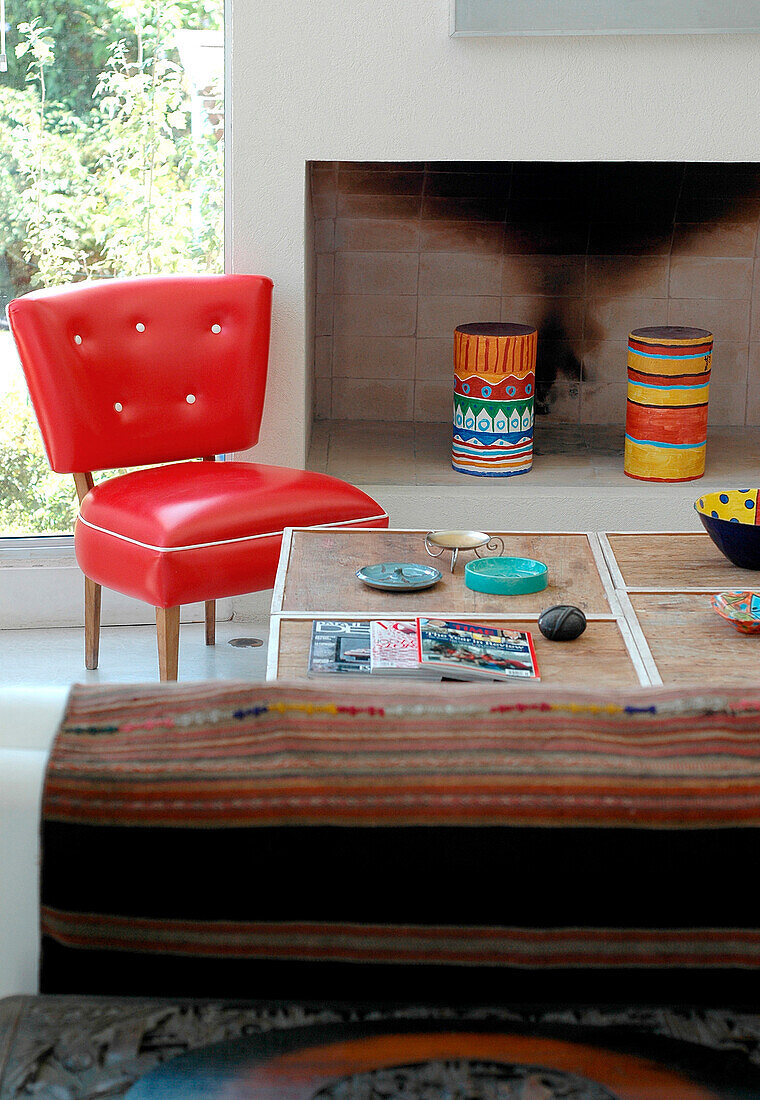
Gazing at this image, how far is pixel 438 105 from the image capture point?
10.2 ft

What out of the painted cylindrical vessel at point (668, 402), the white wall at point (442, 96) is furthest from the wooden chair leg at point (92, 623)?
the painted cylindrical vessel at point (668, 402)

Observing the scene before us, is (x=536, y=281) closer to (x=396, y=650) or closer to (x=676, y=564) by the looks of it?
(x=676, y=564)

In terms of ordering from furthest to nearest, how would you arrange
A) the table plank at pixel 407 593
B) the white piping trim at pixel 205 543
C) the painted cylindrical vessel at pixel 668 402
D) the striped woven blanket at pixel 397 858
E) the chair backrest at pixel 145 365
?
1. the painted cylindrical vessel at pixel 668 402
2. the chair backrest at pixel 145 365
3. the white piping trim at pixel 205 543
4. the table plank at pixel 407 593
5. the striped woven blanket at pixel 397 858

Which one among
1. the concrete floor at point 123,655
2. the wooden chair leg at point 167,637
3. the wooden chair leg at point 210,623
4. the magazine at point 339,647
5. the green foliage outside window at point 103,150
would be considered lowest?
the concrete floor at point 123,655

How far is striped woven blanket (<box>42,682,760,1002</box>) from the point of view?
0.69 meters

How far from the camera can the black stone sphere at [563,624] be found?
5.77ft

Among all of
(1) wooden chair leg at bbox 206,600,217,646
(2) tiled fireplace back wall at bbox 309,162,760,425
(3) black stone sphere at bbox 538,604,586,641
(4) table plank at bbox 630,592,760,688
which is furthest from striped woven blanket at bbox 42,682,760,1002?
(2) tiled fireplace back wall at bbox 309,162,760,425

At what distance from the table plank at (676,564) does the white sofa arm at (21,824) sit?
1.44 m

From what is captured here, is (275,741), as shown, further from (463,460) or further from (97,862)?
(463,460)

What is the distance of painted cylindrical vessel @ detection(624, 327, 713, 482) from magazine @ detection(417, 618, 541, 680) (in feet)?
5.65

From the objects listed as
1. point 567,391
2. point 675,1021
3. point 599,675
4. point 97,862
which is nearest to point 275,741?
point 97,862

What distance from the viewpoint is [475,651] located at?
66.3 inches

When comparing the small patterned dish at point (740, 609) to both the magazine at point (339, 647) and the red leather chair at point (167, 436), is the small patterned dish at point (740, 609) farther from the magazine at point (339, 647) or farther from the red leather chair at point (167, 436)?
the red leather chair at point (167, 436)

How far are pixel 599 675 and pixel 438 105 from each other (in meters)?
1.96
